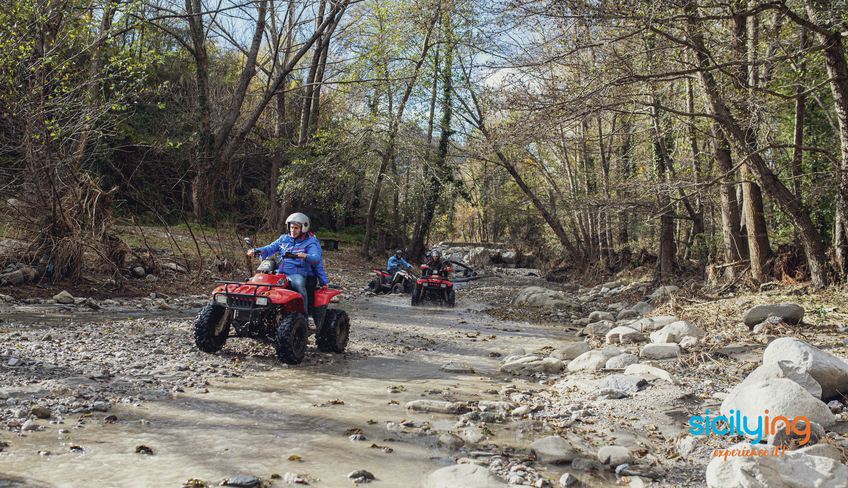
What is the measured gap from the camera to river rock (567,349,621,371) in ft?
21.9

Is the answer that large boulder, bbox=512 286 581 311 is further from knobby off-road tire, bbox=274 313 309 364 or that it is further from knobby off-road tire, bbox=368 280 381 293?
knobby off-road tire, bbox=274 313 309 364

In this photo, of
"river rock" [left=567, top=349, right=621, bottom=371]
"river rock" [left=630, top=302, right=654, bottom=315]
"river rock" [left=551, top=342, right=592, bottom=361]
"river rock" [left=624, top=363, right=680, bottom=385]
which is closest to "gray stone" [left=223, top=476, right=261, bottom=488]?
"river rock" [left=624, top=363, right=680, bottom=385]

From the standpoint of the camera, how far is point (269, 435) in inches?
164

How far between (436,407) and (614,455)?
168cm

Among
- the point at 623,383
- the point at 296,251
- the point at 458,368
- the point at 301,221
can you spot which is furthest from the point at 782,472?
the point at 301,221

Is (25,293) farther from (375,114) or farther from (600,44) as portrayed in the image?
(375,114)

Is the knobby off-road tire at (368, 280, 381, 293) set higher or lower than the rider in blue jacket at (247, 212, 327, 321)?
lower

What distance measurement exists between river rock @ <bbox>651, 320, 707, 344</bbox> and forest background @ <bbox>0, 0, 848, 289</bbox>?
131 inches

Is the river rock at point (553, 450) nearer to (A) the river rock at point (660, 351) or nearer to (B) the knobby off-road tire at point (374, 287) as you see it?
(A) the river rock at point (660, 351)

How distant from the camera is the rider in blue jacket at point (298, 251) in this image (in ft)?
22.4

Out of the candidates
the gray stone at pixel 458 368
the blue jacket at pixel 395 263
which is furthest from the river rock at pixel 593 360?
the blue jacket at pixel 395 263

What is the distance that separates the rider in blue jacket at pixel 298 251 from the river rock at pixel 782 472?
4.85m

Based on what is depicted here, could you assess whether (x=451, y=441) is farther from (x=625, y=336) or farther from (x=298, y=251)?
(x=625, y=336)

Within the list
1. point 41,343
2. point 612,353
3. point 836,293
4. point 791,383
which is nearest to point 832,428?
point 791,383
